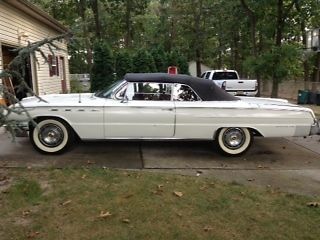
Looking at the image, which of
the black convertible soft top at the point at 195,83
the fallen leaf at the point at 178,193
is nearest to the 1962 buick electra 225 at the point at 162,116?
the black convertible soft top at the point at 195,83

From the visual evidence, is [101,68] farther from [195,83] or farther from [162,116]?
[162,116]

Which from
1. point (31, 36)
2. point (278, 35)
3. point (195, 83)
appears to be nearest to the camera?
point (195, 83)

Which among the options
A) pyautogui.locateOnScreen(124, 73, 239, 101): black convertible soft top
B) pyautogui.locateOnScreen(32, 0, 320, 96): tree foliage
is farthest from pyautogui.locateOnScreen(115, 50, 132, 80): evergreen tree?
pyautogui.locateOnScreen(124, 73, 239, 101): black convertible soft top

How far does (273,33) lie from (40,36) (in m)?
13.2

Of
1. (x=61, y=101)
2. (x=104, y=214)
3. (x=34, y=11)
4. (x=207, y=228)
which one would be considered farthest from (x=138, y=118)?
(x=34, y=11)

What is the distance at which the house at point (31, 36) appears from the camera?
38.4 ft

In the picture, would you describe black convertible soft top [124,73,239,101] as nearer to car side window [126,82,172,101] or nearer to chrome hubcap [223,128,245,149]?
car side window [126,82,172,101]

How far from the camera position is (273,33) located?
74.6ft

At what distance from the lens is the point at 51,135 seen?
6977mm

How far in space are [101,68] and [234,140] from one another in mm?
10619

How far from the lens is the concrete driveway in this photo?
19.7ft

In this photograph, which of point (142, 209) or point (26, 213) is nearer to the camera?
point (26, 213)

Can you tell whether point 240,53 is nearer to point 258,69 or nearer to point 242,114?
point 258,69

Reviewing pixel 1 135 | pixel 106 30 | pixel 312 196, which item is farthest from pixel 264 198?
pixel 106 30
